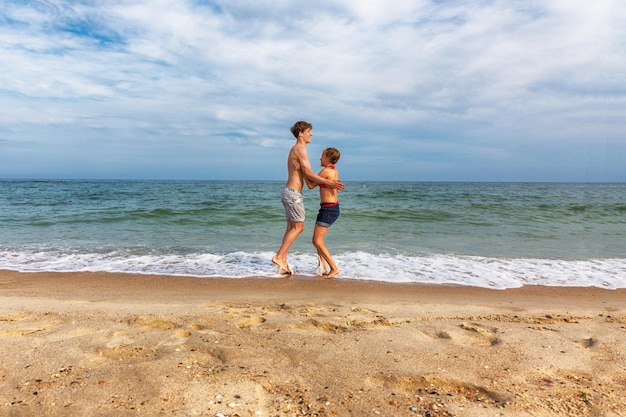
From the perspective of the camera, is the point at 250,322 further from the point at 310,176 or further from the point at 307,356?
the point at 310,176

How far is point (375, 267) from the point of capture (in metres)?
6.22

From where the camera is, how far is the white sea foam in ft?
18.5

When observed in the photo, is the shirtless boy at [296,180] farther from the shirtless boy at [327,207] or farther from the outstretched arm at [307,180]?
the shirtless boy at [327,207]

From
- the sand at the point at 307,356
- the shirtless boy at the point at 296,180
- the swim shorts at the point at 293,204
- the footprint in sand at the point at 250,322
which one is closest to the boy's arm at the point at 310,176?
the shirtless boy at the point at 296,180

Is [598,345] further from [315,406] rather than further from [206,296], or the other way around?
[206,296]

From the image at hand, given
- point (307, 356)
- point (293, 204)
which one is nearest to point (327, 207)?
point (293, 204)

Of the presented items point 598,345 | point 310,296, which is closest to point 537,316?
point 598,345

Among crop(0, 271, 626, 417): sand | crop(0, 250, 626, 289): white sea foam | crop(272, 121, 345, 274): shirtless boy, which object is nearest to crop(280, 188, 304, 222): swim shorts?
crop(272, 121, 345, 274): shirtless boy

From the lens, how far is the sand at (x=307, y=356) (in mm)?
2104

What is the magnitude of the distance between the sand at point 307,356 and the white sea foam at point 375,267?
3.44ft

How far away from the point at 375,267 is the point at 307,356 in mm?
3651

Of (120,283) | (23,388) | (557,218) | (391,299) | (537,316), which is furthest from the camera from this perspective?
(557,218)

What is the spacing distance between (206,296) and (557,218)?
13.5 metres

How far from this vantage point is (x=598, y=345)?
9.84ft
